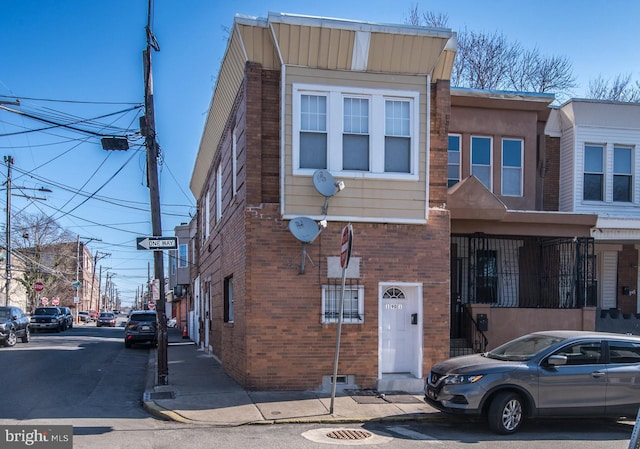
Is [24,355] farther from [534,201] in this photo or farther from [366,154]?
[534,201]

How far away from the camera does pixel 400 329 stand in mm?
11602

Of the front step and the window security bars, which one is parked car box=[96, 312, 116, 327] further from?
the front step

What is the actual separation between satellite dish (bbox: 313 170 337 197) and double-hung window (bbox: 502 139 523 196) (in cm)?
640

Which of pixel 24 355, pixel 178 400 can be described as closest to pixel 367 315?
pixel 178 400

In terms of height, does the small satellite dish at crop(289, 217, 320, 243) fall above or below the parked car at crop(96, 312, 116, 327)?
above

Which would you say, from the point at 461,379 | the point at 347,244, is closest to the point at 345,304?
the point at 347,244

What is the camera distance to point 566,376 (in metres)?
8.45

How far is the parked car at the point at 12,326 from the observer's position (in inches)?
866

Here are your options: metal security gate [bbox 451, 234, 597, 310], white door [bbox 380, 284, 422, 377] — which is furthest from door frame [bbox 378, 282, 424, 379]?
metal security gate [bbox 451, 234, 597, 310]

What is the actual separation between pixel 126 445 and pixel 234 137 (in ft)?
25.5

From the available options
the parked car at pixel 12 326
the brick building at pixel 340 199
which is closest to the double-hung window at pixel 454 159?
the brick building at pixel 340 199

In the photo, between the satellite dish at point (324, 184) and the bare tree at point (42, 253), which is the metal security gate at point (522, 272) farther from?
the bare tree at point (42, 253)

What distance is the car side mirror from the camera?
8.44m

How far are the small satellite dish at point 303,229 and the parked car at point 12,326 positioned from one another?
1680 centimetres
